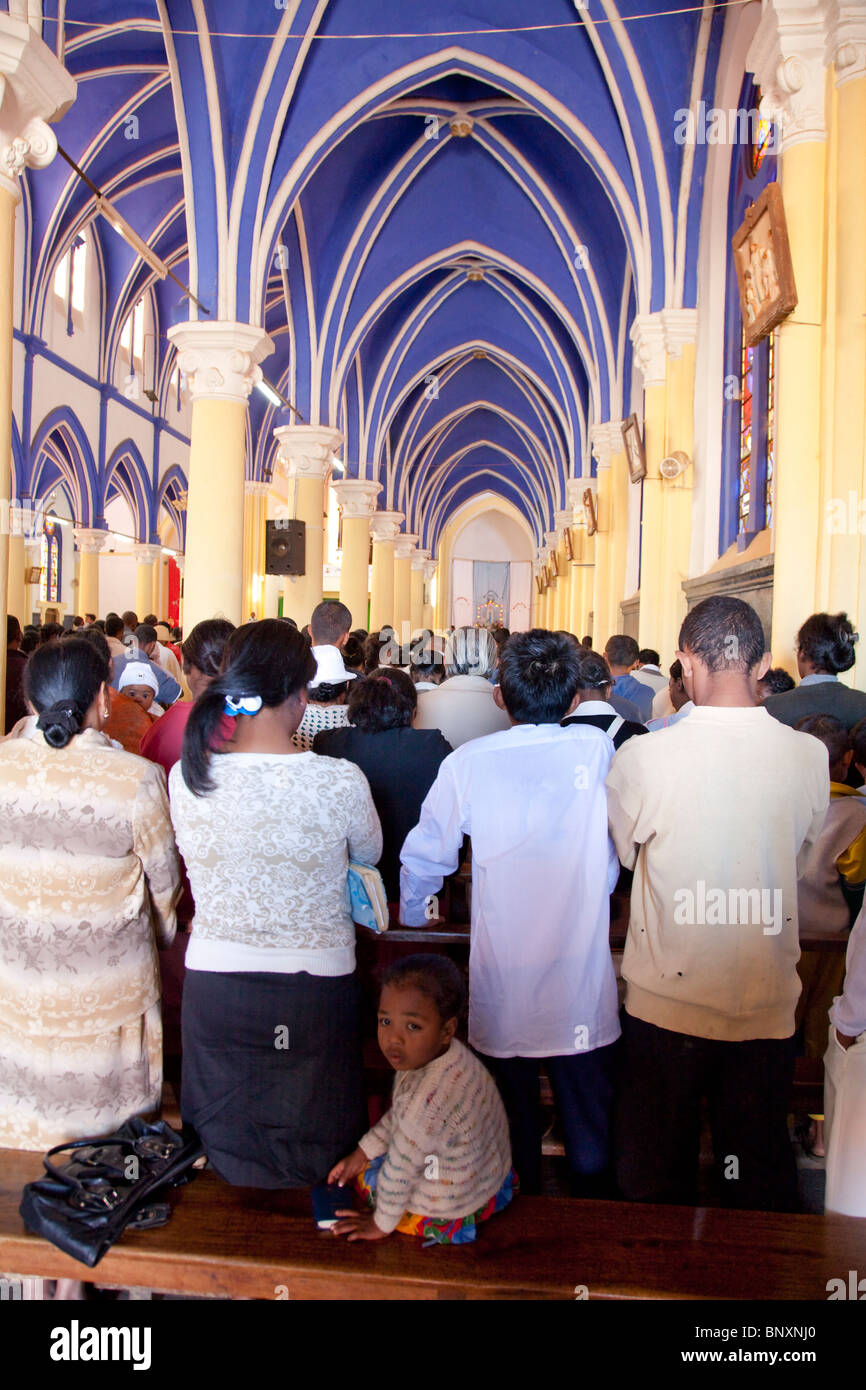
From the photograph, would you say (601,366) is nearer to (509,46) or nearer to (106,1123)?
(509,46)

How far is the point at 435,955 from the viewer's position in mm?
2055

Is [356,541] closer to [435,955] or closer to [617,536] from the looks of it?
[617,536]

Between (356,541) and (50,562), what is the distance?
27.7 feet

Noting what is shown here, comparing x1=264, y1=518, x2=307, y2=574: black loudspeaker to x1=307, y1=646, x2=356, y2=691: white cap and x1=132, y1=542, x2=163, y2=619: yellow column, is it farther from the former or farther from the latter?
x1=132, y1=542, x2=163, y2=619: yellow column

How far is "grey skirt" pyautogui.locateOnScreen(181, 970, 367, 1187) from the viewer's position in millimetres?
2055

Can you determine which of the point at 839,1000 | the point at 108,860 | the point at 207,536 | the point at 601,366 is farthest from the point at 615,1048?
the point at 601,366

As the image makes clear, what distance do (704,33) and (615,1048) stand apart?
9865 mm

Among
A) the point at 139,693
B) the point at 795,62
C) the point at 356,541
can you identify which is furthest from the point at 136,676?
the point at 356,541

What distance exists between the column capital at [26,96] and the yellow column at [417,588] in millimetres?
24245

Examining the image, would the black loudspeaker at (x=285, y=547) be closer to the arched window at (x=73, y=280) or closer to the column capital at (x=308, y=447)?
the column capital at (x=308, y=447)

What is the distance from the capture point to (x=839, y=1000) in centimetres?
201

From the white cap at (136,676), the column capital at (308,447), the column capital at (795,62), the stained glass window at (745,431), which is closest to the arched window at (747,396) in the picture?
the stained glass window at (745,431)

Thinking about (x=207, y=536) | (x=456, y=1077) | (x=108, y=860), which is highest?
(x=207, y=536)

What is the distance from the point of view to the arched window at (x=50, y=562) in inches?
865
